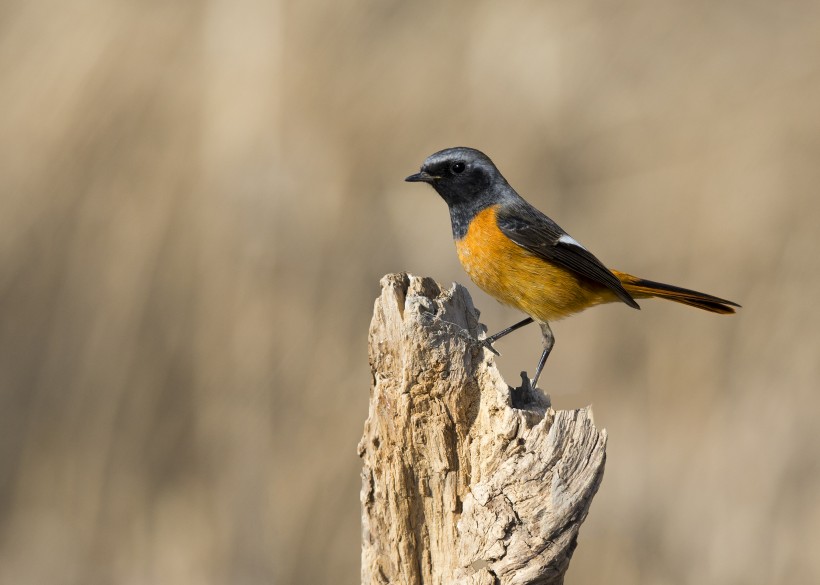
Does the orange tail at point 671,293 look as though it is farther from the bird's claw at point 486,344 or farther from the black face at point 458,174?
the bird's claw at point 486,344

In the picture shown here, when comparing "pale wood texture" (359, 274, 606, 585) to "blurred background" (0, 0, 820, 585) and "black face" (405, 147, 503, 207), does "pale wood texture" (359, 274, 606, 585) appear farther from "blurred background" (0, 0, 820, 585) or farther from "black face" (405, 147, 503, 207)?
"blurred background" (0, 0, 820, 585)

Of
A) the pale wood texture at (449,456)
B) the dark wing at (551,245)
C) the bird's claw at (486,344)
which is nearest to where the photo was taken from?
the pale wood texture at (449,456)

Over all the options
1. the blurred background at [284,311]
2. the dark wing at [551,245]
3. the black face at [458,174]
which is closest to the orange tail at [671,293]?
the dark wing at [551,245]

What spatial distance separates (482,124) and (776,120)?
5.74 ft

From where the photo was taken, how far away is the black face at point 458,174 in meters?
4.71

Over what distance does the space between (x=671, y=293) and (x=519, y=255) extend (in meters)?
0.73

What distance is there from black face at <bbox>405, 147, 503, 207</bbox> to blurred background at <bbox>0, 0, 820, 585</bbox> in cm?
102

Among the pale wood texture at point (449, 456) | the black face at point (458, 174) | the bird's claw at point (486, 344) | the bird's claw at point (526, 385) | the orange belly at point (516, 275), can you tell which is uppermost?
the black face at point (458, 174)

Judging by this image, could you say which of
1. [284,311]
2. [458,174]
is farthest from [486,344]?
[284,311]

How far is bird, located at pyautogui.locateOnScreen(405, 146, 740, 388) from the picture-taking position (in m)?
4.67

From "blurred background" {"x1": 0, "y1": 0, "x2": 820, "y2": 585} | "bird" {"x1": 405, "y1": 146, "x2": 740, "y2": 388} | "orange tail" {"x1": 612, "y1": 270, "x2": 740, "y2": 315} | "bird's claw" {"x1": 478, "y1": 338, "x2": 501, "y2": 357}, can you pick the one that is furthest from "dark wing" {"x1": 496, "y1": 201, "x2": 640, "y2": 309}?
"blurred background" {"x1": 0, "y1": 0, "x2": 820, "y2": 585}

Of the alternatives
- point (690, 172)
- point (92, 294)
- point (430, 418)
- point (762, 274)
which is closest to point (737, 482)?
point (762, 274)

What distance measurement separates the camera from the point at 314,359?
5.64m

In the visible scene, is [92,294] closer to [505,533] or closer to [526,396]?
[526,396]
